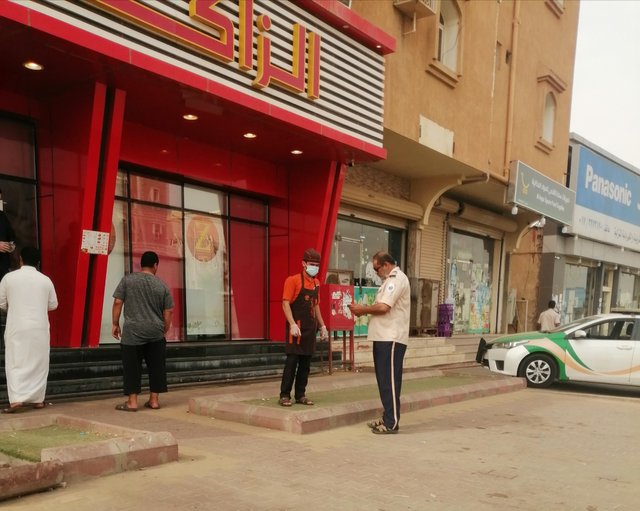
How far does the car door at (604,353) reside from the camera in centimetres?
948

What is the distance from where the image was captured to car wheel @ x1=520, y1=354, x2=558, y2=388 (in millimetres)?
9898

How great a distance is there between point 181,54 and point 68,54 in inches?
56.1

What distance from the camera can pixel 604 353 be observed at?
956 centimetres

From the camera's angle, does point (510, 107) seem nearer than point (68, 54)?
No

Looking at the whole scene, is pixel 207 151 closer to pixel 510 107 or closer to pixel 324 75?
pixel 324 75

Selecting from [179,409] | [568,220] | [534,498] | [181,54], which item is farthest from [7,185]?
[568,220]

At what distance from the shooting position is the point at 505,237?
21.2 m

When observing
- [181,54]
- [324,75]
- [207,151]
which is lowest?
[207,151]

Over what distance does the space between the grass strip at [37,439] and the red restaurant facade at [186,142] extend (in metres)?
2.57

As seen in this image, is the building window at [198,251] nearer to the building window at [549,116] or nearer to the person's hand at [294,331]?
the person's hand at [294,331]

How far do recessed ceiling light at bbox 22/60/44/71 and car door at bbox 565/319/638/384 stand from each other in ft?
30.7

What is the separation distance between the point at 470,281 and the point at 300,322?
14202 mm

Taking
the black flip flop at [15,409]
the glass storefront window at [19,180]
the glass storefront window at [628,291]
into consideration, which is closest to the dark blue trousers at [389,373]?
the black flip flop at [15,409]

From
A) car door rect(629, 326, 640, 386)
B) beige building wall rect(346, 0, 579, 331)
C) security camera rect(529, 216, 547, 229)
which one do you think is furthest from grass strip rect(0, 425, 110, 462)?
security camera rect(529, 216, 547, 229)
